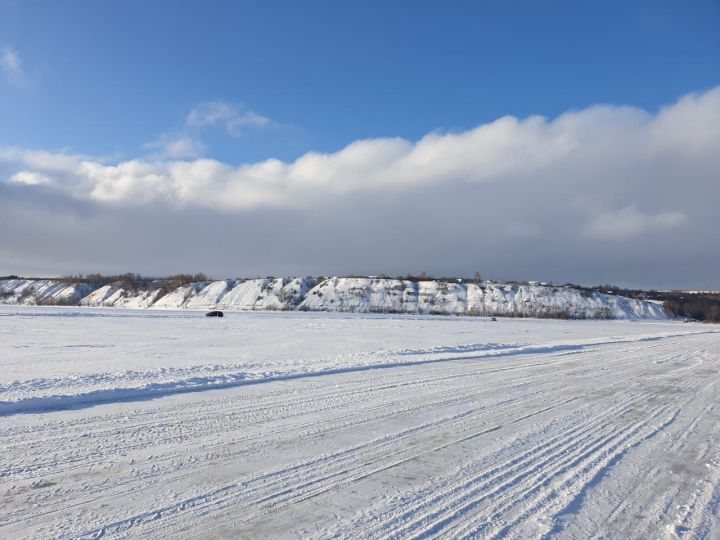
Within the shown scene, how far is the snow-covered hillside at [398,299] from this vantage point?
10031 cm

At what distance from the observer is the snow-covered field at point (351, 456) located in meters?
4.28

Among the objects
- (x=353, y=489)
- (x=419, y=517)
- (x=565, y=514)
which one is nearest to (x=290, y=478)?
(x=353, y=489)

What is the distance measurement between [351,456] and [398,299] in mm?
101288

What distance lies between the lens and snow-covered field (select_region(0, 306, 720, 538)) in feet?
14.0

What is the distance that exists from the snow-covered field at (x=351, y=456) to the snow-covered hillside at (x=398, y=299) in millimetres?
86756

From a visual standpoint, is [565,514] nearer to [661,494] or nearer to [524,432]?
[661,494]

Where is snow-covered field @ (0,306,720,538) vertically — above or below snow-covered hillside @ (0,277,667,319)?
below

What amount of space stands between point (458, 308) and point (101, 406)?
97.2 metres

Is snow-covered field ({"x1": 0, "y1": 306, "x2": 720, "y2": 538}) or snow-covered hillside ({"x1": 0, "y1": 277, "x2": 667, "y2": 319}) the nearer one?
snow-covered field ({"x1": 0, "y1": 306, "x2": 720, "y2": 538})

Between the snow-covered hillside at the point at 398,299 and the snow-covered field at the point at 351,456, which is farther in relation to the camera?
the snow-covered hillside at the point at 398,299

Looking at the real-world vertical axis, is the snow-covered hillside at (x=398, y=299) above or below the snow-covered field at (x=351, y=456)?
above

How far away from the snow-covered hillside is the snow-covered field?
86.8m

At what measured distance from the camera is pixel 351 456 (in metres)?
5.96

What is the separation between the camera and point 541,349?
74.8 ft
